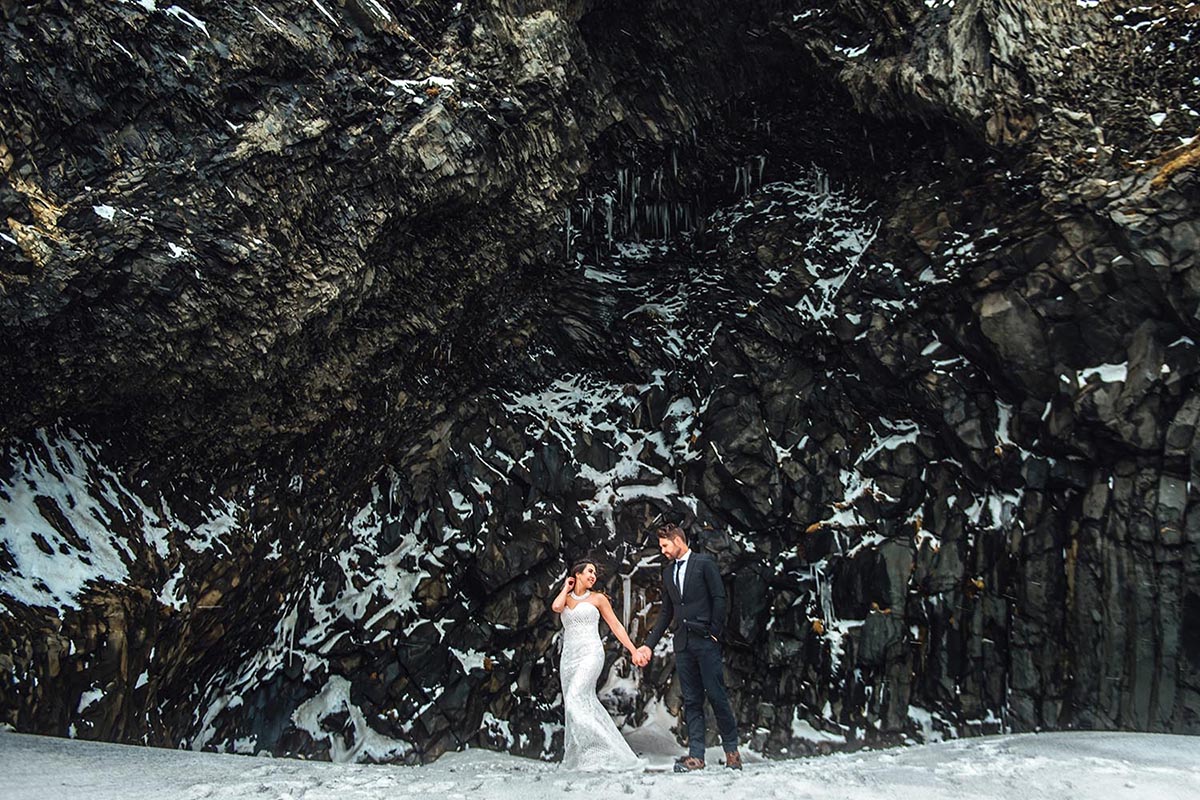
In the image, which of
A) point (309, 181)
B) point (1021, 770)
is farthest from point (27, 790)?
point (1021, 770)

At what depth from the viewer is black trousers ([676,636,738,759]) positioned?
22.8ft

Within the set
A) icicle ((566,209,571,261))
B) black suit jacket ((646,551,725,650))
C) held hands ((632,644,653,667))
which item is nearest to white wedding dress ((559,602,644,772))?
held hands ((632,644,653,667))

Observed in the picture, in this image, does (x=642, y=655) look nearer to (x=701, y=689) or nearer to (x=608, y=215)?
(x=701, y=689)

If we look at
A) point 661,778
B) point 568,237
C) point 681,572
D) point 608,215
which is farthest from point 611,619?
point 608,215

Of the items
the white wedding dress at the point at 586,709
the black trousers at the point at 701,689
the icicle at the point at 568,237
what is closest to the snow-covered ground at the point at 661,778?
the black trousers at the point at 701,689

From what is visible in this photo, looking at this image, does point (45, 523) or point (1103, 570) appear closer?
point (45, 523)

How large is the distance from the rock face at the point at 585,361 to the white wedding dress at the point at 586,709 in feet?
8.87

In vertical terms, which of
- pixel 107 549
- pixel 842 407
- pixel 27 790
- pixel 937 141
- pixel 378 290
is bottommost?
pixel 27 790

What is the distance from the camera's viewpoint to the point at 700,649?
23.2 feet

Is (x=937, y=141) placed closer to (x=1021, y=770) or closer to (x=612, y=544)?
(x=612, y=544)

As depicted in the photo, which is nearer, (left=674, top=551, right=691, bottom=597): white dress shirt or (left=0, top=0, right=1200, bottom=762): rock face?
(left=674, top=551, right=691, bottom=597): white dress shirt

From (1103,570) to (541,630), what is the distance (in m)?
6.74

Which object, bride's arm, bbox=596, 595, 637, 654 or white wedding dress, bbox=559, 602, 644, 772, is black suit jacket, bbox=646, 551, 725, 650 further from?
white wedding dress, bbox=559, 602, 644, 772

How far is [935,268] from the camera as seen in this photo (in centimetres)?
1048
